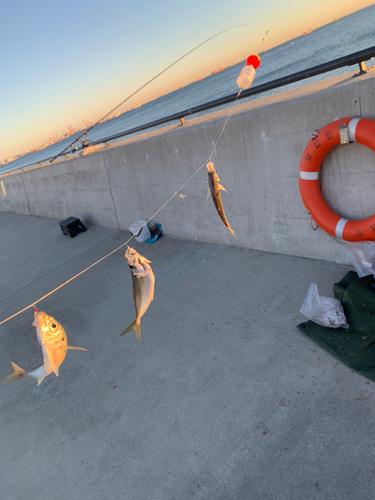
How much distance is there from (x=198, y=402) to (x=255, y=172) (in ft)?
10.2

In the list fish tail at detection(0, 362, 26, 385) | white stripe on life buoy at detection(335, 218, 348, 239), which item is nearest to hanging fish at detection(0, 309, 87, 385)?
fish tail at detection(0, 362, 26, 385)

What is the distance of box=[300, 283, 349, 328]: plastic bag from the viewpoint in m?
3.15

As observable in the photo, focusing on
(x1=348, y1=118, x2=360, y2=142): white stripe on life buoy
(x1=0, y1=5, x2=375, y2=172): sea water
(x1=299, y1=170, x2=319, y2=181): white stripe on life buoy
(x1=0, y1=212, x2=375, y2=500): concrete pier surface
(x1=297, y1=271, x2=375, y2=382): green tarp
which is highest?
(x1=0, y1=5, x2=375, y2=172): sea water

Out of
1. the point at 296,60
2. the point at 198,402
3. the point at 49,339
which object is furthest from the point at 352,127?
the point at 296,60

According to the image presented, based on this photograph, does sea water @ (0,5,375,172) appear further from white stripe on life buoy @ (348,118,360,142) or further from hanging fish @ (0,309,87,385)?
hanging fish @ (0,309,87,385)

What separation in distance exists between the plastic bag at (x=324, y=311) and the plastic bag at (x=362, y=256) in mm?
580

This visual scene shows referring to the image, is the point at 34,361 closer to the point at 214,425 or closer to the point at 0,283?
the point at 214,425

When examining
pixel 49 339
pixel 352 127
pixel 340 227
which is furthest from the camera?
pixel 340 227

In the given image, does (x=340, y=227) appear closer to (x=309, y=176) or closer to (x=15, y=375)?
(x=309, y=176)

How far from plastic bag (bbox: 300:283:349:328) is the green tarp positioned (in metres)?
0.05

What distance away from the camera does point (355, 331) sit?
9.98 feet

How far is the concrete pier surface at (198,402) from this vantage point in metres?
2.27

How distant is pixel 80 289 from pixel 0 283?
269cm

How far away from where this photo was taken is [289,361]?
3025 millimetres
